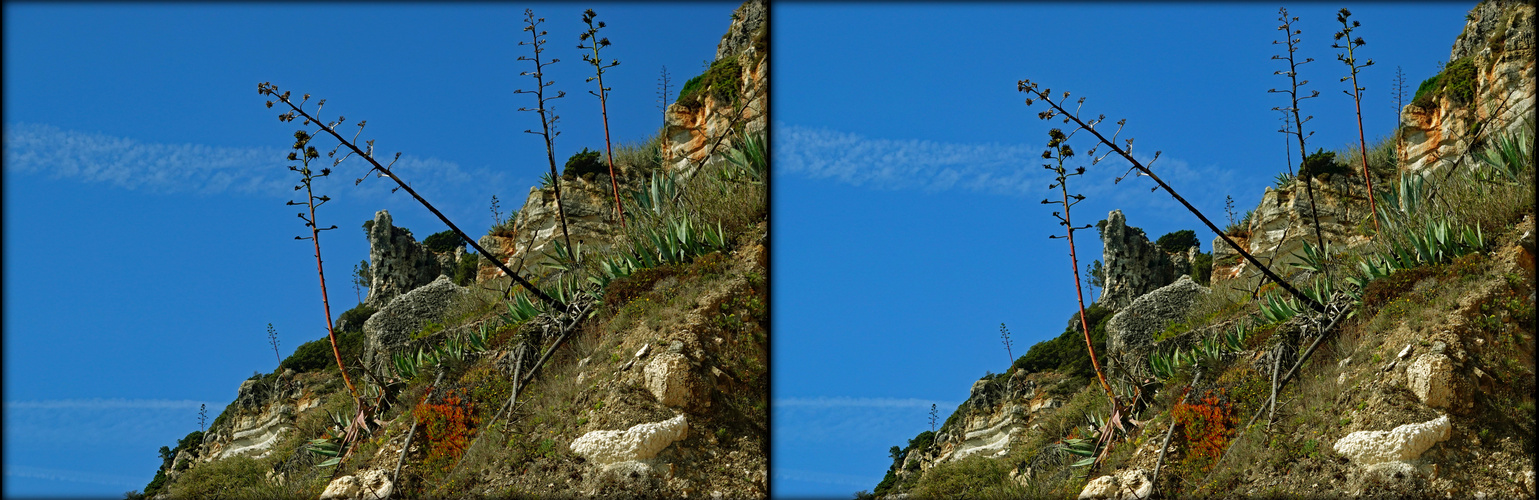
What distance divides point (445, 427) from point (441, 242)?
12368 millimetres

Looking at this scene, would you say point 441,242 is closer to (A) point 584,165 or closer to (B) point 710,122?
(A) point 584,165

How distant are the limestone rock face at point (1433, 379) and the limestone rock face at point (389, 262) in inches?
527

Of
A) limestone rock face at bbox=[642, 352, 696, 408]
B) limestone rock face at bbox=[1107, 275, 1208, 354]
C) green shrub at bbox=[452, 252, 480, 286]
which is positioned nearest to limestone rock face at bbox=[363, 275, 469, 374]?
green shrub at bbox=[452, 252, 480, 286]

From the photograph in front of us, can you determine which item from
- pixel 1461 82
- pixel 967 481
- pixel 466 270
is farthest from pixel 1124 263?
pixel 466 270

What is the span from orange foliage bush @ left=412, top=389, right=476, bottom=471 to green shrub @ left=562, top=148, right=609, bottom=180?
389 centimetres

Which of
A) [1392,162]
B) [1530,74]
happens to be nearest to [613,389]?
[1530,74]

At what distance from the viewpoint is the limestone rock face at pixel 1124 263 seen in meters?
20.6

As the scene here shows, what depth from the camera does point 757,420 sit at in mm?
6562

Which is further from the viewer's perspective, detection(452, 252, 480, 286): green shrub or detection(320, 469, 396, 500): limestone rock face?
detection(452, 252, 480, 286): green shrub

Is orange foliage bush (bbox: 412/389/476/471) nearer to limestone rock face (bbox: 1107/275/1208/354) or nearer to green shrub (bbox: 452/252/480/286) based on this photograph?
green shrub (bbox: 452/252/480/286)

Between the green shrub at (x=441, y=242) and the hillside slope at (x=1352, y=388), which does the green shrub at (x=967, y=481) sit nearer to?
the hillside slope at (x=1352, y=388)

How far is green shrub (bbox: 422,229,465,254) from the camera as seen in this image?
18.8 m

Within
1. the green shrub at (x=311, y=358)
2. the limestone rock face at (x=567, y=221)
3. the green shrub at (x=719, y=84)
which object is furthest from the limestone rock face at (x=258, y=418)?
the green shrub at (x=719, y=84)

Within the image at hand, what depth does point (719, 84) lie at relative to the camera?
10617 mm
